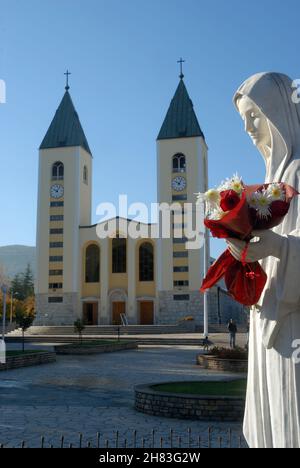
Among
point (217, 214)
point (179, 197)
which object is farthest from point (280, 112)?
point (179, 197)

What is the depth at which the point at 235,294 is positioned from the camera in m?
2.56

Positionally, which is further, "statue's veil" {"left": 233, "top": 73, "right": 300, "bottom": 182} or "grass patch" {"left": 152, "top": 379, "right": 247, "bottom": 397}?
"grass patch" {"left": 152, "top": 379, "right": 247, "bottom": 397}

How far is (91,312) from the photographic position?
51.3 meters

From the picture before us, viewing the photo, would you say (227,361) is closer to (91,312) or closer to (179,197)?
(179,197)

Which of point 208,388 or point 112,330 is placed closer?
point 208,388

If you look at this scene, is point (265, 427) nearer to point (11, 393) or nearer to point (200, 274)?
point (11, 393)

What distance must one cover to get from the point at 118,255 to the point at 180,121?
615 inches

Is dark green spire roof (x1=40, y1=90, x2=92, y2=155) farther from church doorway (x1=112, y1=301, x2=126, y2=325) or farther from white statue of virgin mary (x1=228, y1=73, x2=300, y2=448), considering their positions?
white statue of virgin mary (x1=228, y1=73, x2=300, y2=448)

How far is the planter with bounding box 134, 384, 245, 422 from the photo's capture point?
9.02 metres

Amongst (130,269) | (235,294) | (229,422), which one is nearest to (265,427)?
(235,294)

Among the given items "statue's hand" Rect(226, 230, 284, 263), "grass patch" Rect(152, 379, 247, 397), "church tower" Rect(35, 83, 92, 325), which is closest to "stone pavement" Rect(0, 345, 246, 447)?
"grass patch" Rect(152, 379, 247, 397)

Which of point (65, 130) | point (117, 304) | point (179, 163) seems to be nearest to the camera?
point (179, 163)

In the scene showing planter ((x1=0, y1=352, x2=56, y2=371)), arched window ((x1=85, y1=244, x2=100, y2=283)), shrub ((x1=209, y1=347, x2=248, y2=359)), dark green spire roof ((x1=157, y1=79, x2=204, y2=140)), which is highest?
dark green spire roof ((x1=157, y1=79, x2=204, y2=140))

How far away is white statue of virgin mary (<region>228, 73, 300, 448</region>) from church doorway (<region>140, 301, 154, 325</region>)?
156 ft
